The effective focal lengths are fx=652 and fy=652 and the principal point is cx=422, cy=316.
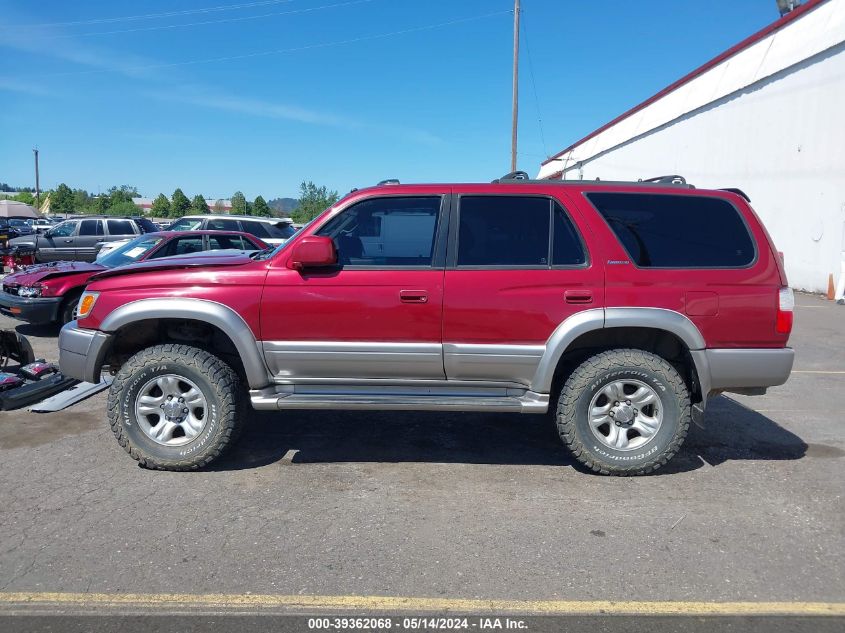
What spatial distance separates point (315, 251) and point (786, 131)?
52.9ft

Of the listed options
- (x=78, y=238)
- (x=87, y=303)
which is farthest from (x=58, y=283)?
(x=78, y=238)

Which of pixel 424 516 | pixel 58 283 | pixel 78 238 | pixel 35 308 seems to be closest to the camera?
pixel 424 516

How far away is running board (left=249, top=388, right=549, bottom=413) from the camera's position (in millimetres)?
4414

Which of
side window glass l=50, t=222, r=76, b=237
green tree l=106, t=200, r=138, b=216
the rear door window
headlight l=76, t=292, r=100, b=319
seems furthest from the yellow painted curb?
green tree l=106, t=200, r=138, b=216

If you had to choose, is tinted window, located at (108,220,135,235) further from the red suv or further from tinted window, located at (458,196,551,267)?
tinted window, located at (458,196,551,267)

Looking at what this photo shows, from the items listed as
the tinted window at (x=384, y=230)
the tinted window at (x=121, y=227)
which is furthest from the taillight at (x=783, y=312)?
the tinted window at (x=121, y=227)

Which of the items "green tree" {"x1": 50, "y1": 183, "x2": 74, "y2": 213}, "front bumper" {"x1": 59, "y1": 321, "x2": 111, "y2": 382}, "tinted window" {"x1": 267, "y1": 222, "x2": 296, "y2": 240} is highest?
"green tree" {"x1": 50, "y1": 183, "x2": 74, "y2": 213}

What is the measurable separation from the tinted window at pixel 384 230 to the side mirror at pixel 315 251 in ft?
0.76

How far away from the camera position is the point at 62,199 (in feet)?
222

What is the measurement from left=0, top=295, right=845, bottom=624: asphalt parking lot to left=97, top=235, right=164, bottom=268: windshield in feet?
13.8

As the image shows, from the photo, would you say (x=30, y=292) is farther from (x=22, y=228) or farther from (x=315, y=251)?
(x=22, y=228)

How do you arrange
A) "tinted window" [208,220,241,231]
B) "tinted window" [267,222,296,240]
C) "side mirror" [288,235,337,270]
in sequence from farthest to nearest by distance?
"tinted window" [208,220,241,231] → "tinted window" [267,222,296,240] → "side mirror" [288,235,337,270]

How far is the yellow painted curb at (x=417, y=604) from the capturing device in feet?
9.82

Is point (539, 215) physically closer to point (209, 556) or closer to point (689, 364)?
point (689, 364)
